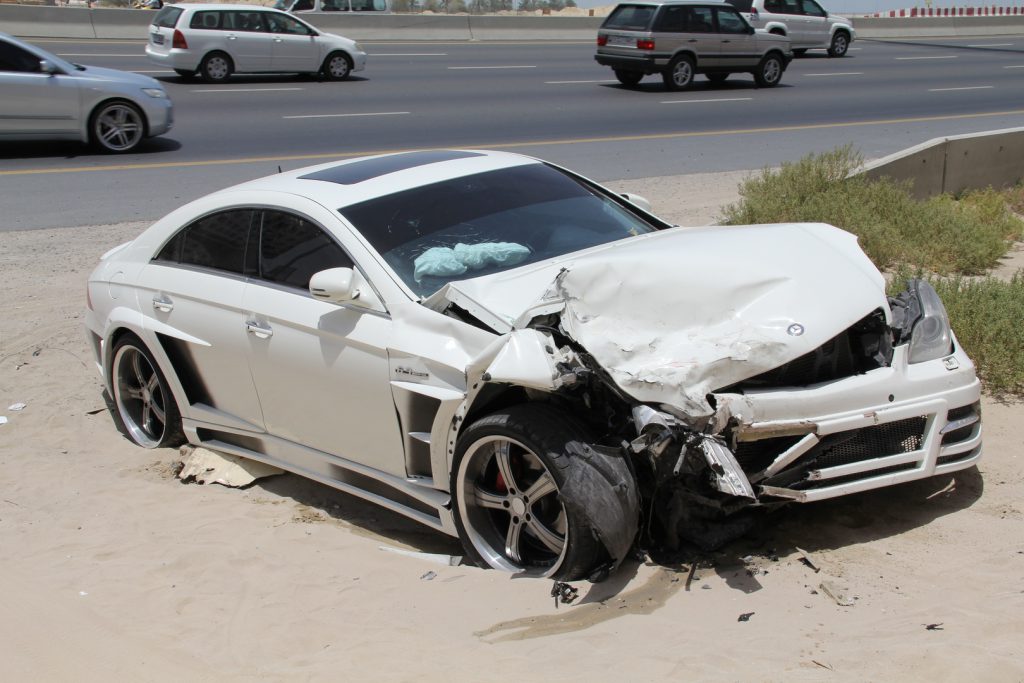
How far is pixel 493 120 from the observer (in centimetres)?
1953

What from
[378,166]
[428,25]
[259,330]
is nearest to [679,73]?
[428,25]

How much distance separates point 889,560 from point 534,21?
3425 cm

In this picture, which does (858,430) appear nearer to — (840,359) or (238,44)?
(840,359)

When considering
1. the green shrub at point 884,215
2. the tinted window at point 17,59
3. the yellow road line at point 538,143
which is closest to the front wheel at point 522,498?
the green shrub at point 884,215

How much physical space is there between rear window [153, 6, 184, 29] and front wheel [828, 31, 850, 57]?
19.7 m

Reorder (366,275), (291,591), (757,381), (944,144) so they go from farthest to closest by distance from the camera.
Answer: (944,144)
(366,275)
(291,591)
(757,381)

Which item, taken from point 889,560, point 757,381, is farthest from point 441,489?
A: point 889,560

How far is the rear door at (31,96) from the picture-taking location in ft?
50.9

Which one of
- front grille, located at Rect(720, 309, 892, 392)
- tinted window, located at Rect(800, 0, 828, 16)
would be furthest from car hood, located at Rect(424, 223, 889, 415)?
tinted window, located at Rect(800, 0, 828, 16)

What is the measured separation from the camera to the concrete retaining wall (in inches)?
1158

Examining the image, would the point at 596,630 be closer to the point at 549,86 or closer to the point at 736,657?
the point at 736,657

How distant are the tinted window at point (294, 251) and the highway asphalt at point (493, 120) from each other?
7109mm

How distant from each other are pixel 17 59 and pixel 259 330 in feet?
40.4

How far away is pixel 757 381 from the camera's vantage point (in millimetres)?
4395
